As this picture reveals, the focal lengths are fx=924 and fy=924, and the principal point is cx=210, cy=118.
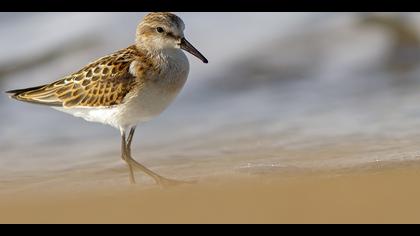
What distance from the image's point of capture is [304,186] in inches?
205

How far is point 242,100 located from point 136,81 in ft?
6.51

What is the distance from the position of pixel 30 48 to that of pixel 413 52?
3704mm

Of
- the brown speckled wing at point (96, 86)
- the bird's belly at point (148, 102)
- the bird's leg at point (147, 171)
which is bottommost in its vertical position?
the bird's leg at point (147, 171)

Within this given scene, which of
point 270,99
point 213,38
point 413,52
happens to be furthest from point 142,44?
point 413,52

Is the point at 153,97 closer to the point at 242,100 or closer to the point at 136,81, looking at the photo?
the point at 136,81

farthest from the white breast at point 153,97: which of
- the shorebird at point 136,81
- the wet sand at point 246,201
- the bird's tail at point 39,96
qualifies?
the wet sand at point 246,201

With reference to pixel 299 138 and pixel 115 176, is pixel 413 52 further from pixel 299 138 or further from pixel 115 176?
pixel 115 176

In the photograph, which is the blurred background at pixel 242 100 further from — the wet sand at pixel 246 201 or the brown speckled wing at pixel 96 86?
the brown speckled wing at pixel 96 86

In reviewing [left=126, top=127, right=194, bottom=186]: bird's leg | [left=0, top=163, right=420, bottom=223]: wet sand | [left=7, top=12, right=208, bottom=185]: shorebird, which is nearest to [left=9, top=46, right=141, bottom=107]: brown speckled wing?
[left=7, top=12, right=208, bottom=185]: shorebird

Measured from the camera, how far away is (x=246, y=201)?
16.3 feet

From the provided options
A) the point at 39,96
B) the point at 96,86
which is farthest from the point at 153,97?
the point at 39,96

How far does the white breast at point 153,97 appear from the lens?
5836 mm

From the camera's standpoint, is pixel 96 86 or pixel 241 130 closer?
pixel 96 86

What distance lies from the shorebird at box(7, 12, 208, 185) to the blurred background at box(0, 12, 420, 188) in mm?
365
